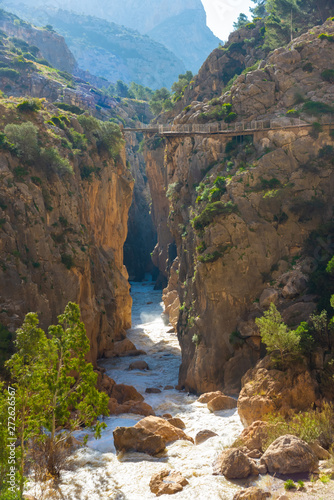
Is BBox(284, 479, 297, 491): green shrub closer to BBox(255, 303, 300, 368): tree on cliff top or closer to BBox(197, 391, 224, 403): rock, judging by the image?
BBox(255, 303, 300, 368): tree on cliff top

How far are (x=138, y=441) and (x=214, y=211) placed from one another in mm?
19305

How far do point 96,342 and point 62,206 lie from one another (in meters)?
14.1

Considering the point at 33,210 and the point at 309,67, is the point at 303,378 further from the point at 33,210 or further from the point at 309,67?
the point at 309,67

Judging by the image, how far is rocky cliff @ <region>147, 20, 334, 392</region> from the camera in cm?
3547

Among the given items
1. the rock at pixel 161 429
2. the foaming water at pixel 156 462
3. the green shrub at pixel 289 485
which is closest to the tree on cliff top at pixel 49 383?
the foaming water at pixel 156 462

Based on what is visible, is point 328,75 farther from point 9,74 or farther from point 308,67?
point 9,74

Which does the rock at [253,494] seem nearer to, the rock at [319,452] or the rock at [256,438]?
the rock at [319,452]

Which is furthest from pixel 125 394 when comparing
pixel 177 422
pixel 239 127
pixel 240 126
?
pixel 240 126

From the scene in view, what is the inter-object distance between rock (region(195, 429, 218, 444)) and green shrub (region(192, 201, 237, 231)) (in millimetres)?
16861

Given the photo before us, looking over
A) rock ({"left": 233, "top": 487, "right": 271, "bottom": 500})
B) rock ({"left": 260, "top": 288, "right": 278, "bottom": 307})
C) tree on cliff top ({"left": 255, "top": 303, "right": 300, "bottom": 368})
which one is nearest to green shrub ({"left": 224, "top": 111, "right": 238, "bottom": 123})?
rock ({"left": 260, "top": 288, "right": 278, "bottom": 307})

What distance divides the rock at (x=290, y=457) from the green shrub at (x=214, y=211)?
20588mm

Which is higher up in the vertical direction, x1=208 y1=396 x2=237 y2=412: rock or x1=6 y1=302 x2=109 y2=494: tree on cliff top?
x1=6 y1=302 x2=109 y2=494: tree on cliff top

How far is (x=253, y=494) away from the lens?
17609 mm

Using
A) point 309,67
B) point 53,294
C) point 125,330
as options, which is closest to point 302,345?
point 53,294
